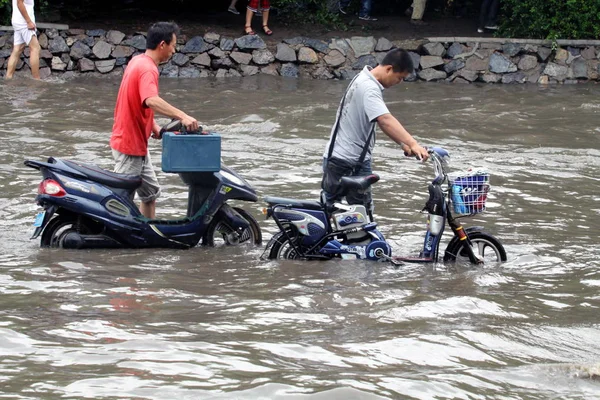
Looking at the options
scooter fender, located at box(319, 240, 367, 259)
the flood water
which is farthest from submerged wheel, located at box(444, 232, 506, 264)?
scooter fender, located at box(319, 240, 367, 259)

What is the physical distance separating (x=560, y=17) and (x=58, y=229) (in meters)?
12.5

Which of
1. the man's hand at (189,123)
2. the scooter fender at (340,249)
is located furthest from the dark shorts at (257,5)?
the scooter fender at (340,249)

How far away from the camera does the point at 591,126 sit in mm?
13664

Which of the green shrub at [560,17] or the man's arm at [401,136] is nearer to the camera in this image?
the man's arm at [401,136]

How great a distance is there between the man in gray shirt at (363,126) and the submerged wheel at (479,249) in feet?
2.29

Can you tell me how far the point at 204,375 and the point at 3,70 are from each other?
13.2 meters

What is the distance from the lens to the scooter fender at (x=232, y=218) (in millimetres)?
7902

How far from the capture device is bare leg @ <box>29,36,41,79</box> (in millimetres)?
15891

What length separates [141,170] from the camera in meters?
7.90

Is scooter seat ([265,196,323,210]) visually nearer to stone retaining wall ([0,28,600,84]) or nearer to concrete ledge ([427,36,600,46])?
stone retaining wall ([0,28,600,84])

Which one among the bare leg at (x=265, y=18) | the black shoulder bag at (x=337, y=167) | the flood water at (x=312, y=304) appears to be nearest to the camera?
the flood water at (x=312, y=304)

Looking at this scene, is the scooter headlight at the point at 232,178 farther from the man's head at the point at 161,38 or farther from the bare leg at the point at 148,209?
the man's head at the point at 161,38

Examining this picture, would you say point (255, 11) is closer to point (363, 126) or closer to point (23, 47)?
point (23, 47)

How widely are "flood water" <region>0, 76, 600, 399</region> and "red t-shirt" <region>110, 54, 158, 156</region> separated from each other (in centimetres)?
84
